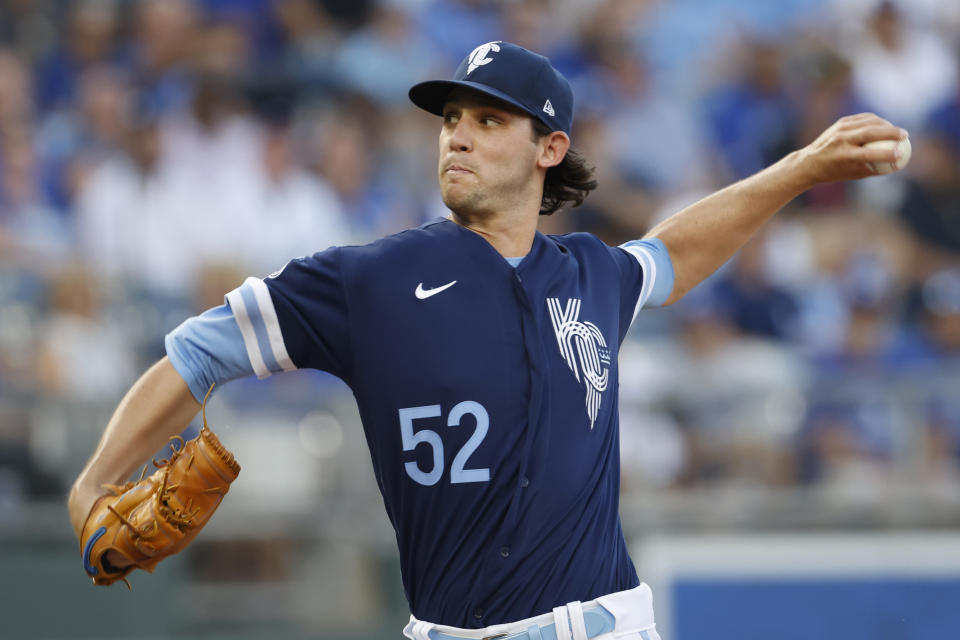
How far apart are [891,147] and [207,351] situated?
2.03 meters

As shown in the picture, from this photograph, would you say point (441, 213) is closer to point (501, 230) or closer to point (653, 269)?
point (653, 269)

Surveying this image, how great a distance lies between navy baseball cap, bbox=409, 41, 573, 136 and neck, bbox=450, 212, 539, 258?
0.98 ft

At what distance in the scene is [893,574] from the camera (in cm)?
687

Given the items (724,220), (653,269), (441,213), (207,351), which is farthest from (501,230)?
(441,213)

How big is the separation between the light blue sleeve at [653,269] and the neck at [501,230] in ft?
1.42

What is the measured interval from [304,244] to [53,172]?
191 cm

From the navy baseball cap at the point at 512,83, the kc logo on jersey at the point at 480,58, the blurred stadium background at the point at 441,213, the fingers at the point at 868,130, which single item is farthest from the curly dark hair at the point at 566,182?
the blurred stadium background at the point at 441,213

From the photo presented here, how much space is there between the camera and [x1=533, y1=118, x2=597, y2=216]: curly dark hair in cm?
401

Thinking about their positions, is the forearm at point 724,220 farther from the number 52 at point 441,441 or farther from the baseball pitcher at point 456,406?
the number 52 at point 441,441

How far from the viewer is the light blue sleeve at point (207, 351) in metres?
3.34

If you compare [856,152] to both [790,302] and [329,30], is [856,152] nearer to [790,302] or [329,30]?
[790,302]

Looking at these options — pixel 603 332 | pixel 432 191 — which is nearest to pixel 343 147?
Result: pixel 432 191

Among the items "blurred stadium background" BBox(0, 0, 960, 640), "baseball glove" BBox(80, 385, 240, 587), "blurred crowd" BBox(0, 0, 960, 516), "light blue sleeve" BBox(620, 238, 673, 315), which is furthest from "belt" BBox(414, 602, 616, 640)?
"blurred crowd" BBox(0, 0, 960, 516)

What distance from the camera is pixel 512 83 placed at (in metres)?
3.55
